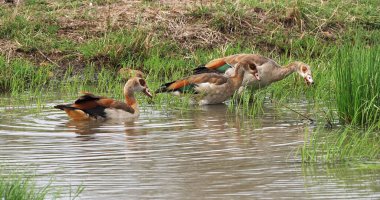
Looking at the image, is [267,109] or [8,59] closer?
[267,109]

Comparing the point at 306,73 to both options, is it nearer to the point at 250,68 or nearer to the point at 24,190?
the point at 250,68

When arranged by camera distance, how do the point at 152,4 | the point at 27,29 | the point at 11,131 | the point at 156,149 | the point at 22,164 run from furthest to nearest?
the point at 152,4
the point at 27,29
the point at 11,131
the point at 156,149
the point at 22,164

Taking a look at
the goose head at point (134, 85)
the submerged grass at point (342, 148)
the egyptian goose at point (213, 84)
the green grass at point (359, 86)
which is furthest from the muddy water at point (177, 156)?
the egyptian goose at point (213, 84)

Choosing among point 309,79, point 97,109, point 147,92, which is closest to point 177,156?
point 97,109

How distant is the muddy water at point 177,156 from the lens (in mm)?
6750

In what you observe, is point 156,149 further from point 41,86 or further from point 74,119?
point 41,86

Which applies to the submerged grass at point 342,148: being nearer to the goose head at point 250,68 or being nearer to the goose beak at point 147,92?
the goose beak at point 147,92

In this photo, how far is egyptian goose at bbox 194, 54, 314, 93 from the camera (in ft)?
41.4

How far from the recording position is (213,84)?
12312 millimetres

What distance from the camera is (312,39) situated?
14625 mm

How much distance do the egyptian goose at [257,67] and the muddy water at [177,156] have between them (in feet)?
4.05

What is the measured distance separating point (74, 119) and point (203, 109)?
1.73 meters

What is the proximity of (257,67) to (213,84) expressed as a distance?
690 mm

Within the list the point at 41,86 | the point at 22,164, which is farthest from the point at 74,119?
the point at 22,164
